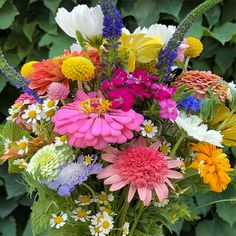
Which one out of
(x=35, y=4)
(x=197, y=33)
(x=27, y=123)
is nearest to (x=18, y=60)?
(x=35, y=4)

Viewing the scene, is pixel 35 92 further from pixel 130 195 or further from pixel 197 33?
pixel 197 33

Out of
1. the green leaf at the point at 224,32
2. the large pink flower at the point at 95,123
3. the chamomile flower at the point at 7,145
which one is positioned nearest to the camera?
the large pink flower at the point at 95,123

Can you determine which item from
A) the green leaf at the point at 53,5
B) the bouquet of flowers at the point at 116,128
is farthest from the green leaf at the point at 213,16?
the bouquet of flowers at the point at 116,128

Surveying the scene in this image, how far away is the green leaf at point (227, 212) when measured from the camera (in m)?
1.19

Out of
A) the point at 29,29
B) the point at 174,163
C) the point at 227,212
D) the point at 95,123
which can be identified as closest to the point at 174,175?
the point at 174,163

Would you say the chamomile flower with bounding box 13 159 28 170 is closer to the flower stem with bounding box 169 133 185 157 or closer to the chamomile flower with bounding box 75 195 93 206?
the chamomile flower with bounding box 75 195 93 206

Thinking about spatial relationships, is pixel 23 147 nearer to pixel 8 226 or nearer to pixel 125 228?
pixel 125 228

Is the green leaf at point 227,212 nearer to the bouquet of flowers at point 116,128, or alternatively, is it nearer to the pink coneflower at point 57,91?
the bouquet of flowers at point 116,128

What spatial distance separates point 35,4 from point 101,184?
0.70m

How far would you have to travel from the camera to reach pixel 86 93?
0.68 metres

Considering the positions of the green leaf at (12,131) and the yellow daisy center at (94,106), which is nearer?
the yellow daisy center at (94,106)

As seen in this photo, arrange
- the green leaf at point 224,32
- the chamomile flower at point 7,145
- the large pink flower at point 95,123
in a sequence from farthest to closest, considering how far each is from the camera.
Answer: the green leaf at point 224,32, the chamomile flower at point 7,145, the large pink flower at point 95,123

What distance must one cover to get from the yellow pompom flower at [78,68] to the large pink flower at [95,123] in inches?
1.2

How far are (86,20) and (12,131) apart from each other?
0.21 meters
